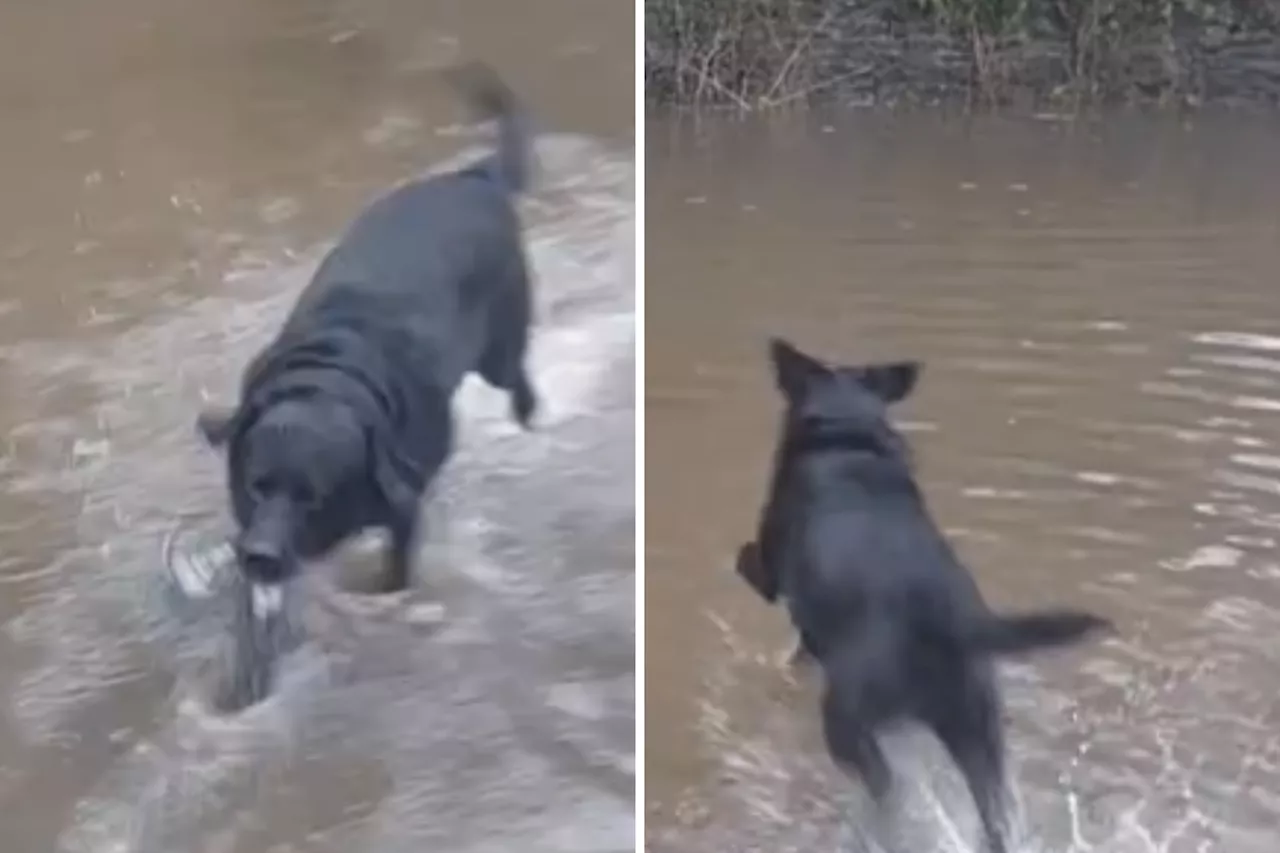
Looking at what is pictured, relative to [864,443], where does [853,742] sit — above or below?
below

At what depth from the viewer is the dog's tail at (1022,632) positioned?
1361 mm

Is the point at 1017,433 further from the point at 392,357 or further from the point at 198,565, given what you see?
the point at 198,565

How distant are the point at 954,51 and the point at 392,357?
52 cm

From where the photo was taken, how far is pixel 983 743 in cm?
136

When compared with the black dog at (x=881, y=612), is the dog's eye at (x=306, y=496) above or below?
above

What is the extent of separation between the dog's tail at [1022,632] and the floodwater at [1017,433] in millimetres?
14

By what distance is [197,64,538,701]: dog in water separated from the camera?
1.35 meters

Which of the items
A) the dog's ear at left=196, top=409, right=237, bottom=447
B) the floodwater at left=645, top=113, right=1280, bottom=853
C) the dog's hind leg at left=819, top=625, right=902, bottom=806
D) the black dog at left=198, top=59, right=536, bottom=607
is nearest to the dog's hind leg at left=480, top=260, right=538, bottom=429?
the black dog at left=198, top=59, right=536, bottom=607

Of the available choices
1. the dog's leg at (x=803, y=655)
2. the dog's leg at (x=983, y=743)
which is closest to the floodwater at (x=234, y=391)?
the dog's leg at (x=803, y=655)

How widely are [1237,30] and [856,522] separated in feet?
1.68

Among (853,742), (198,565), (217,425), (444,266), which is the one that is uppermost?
(444,266)

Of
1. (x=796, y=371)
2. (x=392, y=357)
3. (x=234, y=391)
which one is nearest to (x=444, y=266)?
(x=392, y=357)

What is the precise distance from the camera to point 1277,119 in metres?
1.44

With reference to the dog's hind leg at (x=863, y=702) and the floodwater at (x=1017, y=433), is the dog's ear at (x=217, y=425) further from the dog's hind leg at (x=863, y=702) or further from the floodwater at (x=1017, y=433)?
the dog's hind leg at (x=863, y=702)
